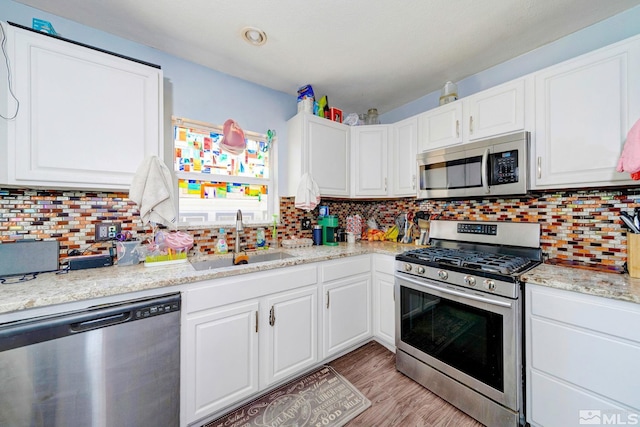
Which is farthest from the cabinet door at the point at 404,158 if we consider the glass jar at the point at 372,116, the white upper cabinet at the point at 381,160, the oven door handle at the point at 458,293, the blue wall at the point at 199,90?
the blue wall at the point at 199,90

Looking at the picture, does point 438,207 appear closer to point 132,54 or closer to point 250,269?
point 250,269

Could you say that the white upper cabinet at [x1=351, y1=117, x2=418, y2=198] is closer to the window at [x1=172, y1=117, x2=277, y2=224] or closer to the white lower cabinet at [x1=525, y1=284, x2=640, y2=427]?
the window at [x1=172, y1=117, x2=277, y2=224]

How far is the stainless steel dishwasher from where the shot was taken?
95 cm

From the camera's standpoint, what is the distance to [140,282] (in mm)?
1189

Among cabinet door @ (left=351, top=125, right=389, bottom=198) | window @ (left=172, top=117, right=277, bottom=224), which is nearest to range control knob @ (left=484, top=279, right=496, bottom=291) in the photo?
cabinet door @ (left=351, top=125, right=389, bottom=198)

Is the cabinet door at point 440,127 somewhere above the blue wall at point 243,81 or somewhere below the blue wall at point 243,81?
below

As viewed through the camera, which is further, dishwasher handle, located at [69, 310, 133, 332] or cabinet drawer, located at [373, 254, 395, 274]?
cabinet drawer, located at [373, 254, 395, 274]

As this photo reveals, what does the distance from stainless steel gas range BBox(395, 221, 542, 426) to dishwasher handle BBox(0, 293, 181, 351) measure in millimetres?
1622

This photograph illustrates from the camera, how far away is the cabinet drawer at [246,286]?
1.34 meters

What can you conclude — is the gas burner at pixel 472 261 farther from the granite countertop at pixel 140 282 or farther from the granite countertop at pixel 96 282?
the granite countertop at pixel 96 282

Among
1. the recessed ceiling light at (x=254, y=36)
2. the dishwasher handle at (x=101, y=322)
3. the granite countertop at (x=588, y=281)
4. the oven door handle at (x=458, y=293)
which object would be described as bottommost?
the oven door handle at (x=458, y=293)

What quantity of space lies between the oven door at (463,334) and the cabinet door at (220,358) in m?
1.16

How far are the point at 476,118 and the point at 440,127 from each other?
0.29 m

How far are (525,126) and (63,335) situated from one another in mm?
2894
